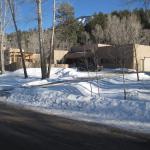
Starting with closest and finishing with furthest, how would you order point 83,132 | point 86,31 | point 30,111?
point 83,132, point 30,111, point 86,31

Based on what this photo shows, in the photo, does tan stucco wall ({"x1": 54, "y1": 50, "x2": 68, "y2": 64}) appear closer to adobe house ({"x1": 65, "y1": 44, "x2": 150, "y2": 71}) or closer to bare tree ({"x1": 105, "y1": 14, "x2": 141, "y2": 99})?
adobe house ({"x1": 65, "y1": 44, "x2": 150, "y2": 71})

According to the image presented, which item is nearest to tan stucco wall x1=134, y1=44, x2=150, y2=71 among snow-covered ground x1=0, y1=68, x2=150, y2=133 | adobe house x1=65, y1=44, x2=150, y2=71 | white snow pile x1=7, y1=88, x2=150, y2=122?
adobe house x1=65, y1=44, x2=150, y2=71

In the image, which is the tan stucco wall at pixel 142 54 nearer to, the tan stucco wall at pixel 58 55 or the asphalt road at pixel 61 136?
the tan stucco wall at pixel 58 55

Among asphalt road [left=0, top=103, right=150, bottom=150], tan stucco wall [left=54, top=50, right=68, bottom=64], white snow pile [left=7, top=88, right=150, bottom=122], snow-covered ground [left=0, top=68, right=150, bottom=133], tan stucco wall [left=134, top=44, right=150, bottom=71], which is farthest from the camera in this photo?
tan stucco wall [left=54, top=50, right=68, bottom=64]

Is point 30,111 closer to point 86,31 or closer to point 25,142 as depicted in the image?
point 25,142

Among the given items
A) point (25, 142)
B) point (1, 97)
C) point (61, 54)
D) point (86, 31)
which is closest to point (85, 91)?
point (1, 97)

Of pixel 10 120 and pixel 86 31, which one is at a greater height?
pixel 86 31

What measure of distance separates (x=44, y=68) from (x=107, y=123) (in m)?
23.3

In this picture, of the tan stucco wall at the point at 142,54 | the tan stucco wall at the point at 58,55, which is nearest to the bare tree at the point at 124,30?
the tan stucco wall at the point at 142,54

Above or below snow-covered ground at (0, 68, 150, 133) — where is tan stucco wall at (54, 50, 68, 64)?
above

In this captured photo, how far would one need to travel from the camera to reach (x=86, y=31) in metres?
98.1

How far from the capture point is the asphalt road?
9.66 metres

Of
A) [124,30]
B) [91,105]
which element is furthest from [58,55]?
[91,105]

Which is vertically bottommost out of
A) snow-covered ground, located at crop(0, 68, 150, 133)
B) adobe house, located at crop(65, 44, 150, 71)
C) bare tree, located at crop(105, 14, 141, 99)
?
snow-covered ground, located at crop(0, 68, 150, 133)
